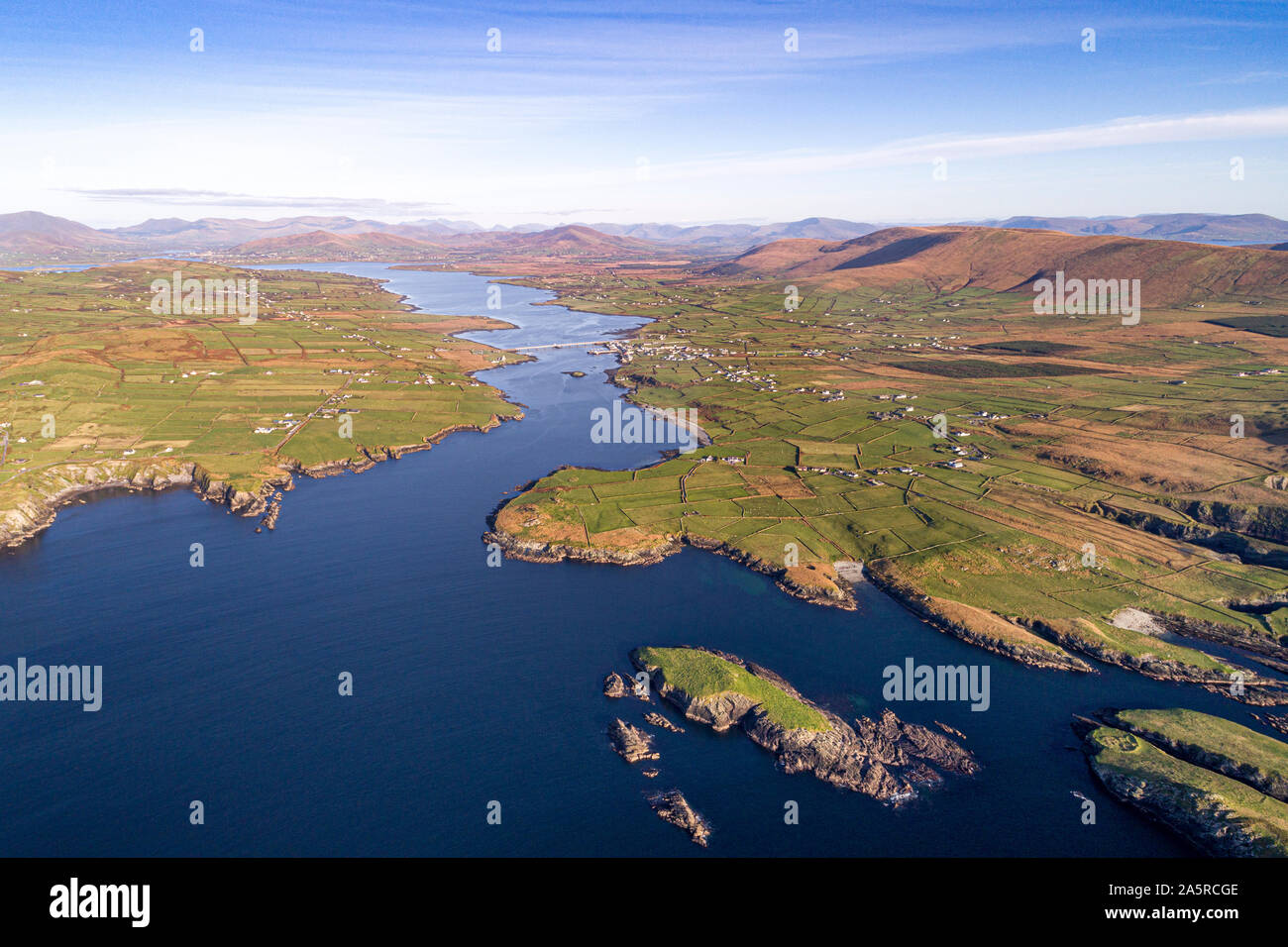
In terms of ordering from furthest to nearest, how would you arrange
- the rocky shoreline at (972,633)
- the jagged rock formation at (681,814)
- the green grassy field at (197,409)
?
the green grassy field at (197,409) < the rocky shoreline at (972,633) < the jagged rock formation at (681,814)

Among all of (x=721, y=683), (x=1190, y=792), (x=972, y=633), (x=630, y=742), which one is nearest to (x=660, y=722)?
(x=630, y=742)

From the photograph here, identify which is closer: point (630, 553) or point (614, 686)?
point (614, 686)

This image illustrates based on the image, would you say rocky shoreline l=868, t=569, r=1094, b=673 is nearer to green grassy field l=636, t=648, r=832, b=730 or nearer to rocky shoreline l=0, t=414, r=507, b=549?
green grassy field l=636, t=648, r=832, b=730

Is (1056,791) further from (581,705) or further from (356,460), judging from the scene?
(356,460)

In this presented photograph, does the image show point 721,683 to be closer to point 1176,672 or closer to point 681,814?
point 681,814

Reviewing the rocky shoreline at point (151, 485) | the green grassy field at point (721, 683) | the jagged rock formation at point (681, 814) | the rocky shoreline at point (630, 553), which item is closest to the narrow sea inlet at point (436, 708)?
the jagged rock formation at point (681, 814)

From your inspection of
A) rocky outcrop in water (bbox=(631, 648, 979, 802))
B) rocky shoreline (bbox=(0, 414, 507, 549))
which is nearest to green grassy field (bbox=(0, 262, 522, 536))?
rocky shoreline (bbox=(0, 414, 507, 549))

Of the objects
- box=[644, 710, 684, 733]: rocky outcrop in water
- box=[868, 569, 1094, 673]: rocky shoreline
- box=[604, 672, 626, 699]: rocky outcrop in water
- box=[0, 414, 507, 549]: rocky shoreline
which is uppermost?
box=[0, 414, 507, 549]: rocky shoreline

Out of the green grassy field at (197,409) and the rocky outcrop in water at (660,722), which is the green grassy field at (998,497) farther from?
the green grassy field at (197,409)
